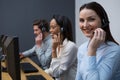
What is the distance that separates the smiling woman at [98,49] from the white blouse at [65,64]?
0.79 metres

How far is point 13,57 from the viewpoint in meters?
1.23

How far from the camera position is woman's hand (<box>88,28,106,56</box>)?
1.31 m

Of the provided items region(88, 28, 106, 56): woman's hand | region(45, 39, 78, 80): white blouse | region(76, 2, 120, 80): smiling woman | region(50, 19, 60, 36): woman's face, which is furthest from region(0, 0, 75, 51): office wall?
region(88, 28, 106, 56): woman's hand

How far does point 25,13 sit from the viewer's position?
430cm

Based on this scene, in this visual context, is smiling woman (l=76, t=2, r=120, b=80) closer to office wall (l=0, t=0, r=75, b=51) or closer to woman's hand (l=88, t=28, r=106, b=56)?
woman's hand (l=88, t=28, r=106, b=56)

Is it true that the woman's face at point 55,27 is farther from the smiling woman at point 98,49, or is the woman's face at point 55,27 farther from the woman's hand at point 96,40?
the woman's hand at point 96,40

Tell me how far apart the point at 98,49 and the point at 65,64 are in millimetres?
828

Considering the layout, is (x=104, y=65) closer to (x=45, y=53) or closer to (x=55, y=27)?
(x=55, y=27)

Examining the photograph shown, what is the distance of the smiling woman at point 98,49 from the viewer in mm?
1274

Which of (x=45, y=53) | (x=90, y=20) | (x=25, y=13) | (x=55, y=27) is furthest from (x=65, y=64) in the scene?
(x=25, y=13)

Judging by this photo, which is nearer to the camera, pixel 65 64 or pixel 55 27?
pixel 65 64

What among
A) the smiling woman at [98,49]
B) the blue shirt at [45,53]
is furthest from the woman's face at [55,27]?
the smiling woman at [98,49]

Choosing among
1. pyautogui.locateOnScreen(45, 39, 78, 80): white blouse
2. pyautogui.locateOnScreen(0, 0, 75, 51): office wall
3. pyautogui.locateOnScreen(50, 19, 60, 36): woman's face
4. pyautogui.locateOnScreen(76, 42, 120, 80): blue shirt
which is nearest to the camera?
pyautogui.locateOnScreen(76, 42, 120, 80): blue shirt

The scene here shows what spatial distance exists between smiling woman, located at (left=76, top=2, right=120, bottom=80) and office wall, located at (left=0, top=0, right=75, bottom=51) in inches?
116
